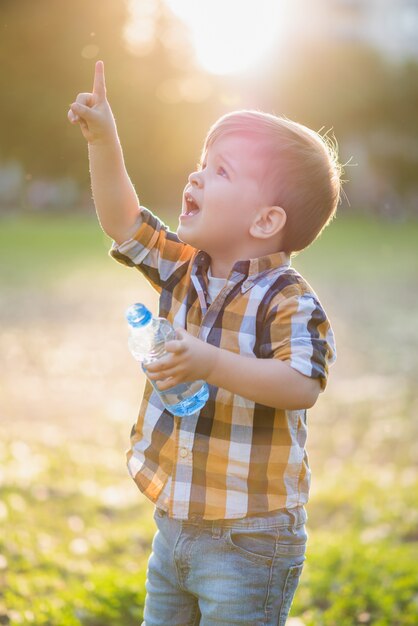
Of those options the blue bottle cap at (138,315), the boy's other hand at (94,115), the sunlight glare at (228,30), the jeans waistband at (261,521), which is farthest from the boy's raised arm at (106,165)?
the sunlight glare at (228,30)

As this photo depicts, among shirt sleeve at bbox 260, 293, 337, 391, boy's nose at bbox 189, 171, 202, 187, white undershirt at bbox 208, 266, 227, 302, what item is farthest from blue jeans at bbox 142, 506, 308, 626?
boy's nose at bbox 189, 171, 202, 187

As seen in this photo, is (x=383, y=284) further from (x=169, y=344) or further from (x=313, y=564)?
(x=169, y=344)

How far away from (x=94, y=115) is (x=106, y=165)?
5.3 inches

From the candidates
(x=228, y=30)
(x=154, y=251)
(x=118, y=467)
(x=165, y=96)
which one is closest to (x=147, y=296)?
(x=228, y=30)

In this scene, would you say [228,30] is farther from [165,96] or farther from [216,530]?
[165,96]

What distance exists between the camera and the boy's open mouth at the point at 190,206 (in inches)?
88.6

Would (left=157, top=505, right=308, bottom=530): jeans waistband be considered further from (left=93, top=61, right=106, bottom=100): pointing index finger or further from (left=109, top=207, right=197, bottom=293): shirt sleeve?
(left=93, top=61, right=106, bottom=100): pointing index finger

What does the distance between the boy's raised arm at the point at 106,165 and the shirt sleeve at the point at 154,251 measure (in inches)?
1.0

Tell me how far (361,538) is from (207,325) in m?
3.15

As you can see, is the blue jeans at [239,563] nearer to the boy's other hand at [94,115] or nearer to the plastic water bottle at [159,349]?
the plastic water bottle at [159,349]

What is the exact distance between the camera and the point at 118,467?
6.43m

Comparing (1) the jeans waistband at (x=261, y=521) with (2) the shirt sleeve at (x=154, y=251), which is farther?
(2) the shirt sleeve at (x=154, y=251)

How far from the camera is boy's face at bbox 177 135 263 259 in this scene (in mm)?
2191

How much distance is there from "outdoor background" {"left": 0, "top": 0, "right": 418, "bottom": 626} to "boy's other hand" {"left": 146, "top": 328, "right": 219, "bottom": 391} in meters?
1.96
